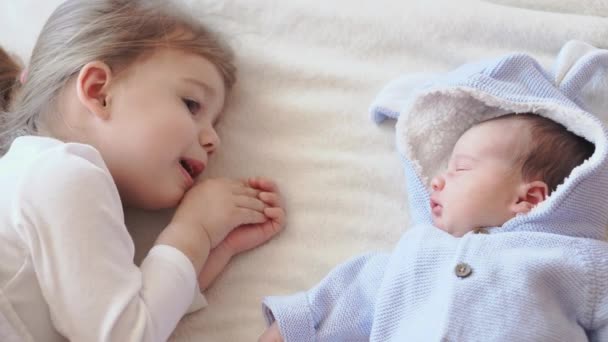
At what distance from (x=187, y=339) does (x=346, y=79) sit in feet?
1.82

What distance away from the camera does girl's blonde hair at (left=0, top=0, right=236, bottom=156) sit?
3.69 feet

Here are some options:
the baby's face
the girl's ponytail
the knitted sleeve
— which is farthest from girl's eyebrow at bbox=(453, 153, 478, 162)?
the girl's ponytail

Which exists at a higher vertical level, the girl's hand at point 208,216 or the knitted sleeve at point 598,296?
the knitted sleeve at point 598,296

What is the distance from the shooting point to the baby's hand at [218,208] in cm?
110

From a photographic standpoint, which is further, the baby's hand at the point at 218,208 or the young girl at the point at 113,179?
the baby's hand at the point at 218,208

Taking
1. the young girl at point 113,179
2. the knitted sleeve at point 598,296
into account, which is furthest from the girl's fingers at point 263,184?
the knitted sleeve at point 598,296

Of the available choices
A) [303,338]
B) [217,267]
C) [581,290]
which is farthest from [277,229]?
[581,290]

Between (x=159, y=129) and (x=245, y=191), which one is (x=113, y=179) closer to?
Answer: (x=159, y=129)

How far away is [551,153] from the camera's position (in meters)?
0.99

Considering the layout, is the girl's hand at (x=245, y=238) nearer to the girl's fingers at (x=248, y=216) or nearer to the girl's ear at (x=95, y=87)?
the girl's fingers at (x=248, y=216)

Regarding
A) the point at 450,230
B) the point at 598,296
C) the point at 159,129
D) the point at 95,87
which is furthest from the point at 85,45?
the point at 598,296

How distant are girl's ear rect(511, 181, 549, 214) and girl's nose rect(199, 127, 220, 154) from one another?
0.53 meters

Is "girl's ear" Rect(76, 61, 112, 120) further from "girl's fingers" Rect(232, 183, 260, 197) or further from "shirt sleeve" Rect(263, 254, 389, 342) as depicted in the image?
"shirt sleeve" Rect(263, 254, 389, 342)

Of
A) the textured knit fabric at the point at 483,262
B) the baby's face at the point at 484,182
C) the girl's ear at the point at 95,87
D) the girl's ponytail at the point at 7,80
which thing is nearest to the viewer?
the textured knit fabric at the point at 483,262
